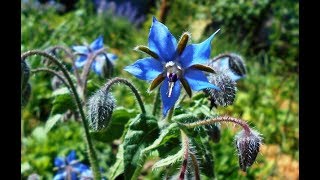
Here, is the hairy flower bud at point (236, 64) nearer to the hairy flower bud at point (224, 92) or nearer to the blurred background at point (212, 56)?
the blurred background at point (212, 56)

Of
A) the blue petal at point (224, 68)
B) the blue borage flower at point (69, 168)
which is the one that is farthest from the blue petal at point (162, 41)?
the blue borage flower at point (69, 168)

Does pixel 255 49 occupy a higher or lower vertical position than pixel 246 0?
lower

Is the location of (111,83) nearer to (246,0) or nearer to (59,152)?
(59,152)

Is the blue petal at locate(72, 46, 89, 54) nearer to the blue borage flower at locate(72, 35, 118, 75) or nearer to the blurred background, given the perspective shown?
the blue borage flower at locate(72, 35, 118, 75)
